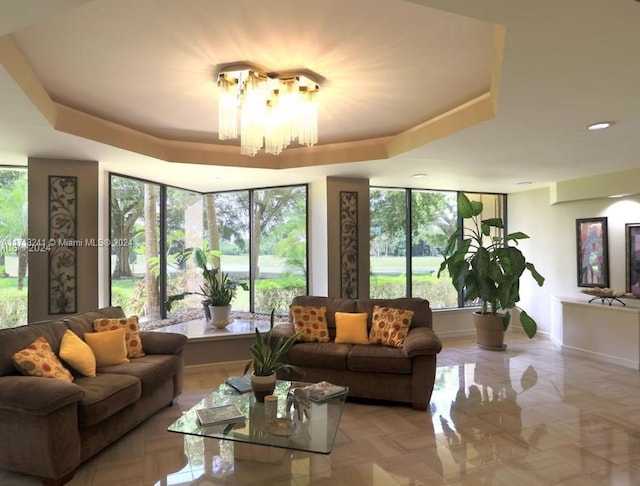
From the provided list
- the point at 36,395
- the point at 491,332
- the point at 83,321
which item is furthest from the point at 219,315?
the point at 491,332

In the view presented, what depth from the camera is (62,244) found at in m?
4.35

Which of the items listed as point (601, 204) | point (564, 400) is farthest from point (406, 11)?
point (601, 204)

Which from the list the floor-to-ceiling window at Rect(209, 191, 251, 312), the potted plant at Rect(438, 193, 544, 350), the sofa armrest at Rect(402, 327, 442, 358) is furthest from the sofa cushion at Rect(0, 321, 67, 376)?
the potted plant at Rect(438, 193, 544, 350)

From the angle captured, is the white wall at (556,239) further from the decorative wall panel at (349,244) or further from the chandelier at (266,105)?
the chandelier at (266,105)

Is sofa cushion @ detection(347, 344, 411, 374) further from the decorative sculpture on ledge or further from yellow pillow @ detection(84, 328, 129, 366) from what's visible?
the decorative sculpture on ledge

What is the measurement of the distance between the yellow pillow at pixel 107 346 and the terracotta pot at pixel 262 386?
137cm

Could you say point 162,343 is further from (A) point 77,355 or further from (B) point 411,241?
(B) point 411,241

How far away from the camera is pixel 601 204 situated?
5.66 m

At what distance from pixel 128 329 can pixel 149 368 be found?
0.57m

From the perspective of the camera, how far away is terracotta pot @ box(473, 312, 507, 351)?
5.76 metres

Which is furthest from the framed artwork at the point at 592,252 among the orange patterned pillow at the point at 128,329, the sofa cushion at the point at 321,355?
the orange patterned pillow at the point at 128,329

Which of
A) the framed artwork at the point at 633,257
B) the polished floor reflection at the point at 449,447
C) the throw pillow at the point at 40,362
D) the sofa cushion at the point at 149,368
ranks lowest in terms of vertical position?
the polished floor reflection at the point at 449,447

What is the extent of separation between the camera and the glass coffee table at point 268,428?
2332mm

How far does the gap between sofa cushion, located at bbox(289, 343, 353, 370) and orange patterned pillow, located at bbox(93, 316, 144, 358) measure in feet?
4.74
